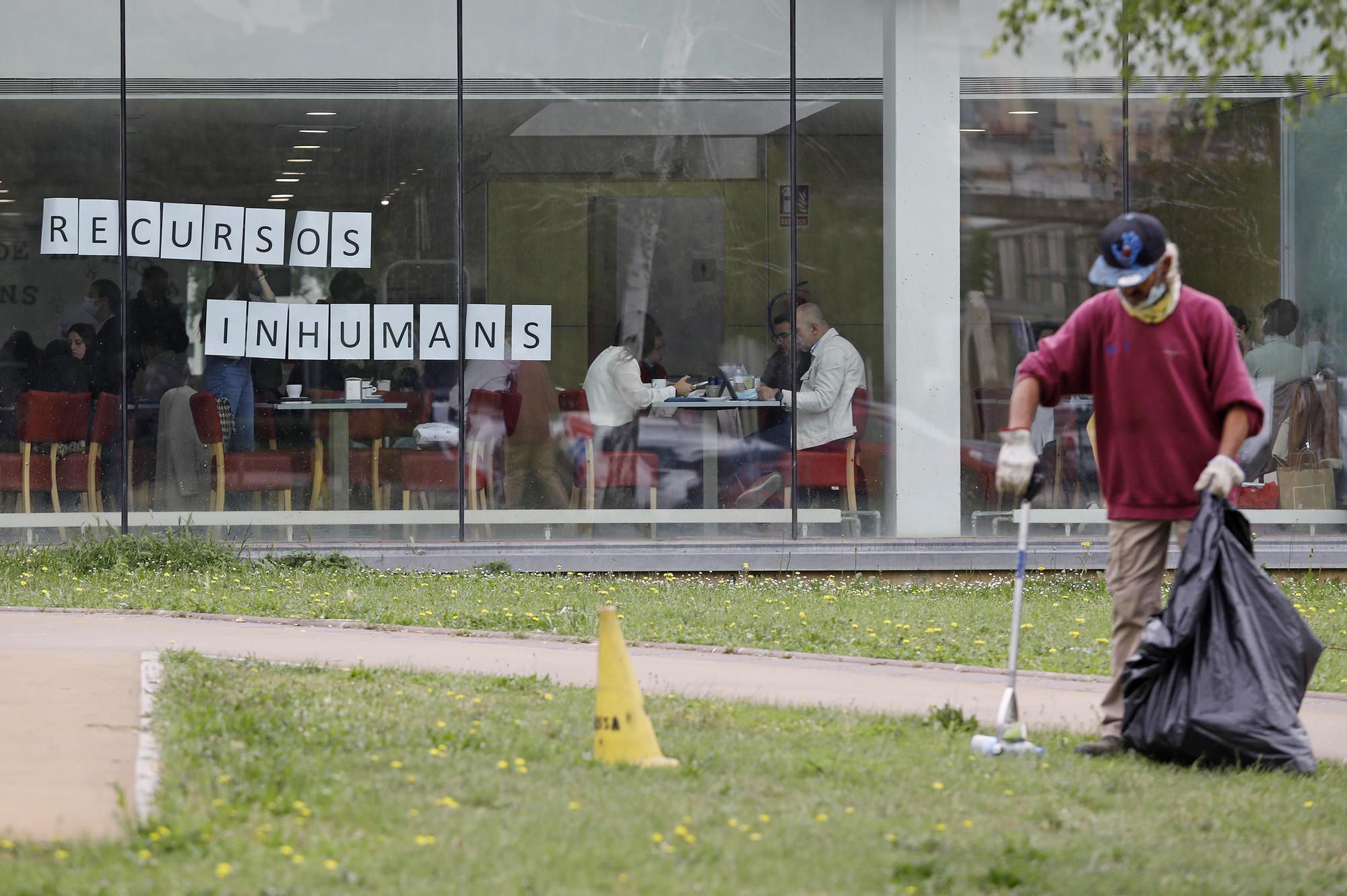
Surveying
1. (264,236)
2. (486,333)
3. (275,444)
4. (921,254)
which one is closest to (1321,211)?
(921,254)

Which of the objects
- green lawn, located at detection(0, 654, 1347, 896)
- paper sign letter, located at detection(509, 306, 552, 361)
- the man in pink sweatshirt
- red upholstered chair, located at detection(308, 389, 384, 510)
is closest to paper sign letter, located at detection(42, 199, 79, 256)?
red upholstered chair, located at detection(308, 389, 384, 510)

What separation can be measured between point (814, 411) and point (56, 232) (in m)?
6.41

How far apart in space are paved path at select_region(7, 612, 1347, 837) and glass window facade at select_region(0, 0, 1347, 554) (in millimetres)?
4301

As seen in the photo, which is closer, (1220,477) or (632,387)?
(1220,477)

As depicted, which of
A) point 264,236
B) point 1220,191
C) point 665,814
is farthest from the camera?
point 1220,191

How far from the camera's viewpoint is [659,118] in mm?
14141

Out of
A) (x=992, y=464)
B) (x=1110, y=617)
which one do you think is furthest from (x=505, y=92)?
(x=1110, y=617)

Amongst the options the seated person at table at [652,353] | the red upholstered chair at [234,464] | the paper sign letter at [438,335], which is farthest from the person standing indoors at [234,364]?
the seated person at table at [652,353]

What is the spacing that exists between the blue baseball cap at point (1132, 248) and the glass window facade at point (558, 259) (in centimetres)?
799

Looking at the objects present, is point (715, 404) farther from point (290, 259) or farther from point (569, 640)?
point (569, 640)

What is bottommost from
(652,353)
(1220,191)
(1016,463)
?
(1016,463)

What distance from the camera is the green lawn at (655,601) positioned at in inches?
368

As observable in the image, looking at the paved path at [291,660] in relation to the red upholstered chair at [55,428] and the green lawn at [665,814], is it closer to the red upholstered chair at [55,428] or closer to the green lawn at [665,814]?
the green lawn at [665,814]

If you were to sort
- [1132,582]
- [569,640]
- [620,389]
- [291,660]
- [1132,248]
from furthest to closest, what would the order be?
[620,389], [569,640], [291,660], [1132,582], [1132,248]
